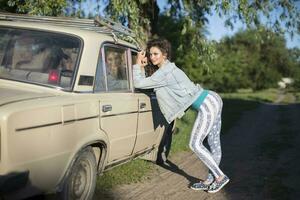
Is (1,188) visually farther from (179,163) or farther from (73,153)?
(179,163)

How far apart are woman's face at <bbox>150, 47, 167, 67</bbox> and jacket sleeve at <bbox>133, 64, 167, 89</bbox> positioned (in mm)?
218

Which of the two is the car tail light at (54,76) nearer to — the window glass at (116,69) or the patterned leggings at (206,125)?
the window glass at (116,69)

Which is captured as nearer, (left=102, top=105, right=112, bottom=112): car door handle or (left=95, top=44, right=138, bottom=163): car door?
(left=102, top=105, right=112, bottom=112): car door handle

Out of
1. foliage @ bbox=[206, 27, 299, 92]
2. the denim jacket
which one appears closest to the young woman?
the denim jacket

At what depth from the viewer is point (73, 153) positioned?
5.12m

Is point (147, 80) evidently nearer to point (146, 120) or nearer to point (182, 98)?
point (182, 98)

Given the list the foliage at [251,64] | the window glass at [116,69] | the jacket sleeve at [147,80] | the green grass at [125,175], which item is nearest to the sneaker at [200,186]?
the green grass at [125,175]

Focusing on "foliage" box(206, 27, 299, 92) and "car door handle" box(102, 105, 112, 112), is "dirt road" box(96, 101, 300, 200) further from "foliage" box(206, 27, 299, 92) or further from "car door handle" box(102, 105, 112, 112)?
"foliage" box(206, 27, 299, 92)

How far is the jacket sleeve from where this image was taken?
258 inches

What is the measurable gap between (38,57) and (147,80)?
1.51 m

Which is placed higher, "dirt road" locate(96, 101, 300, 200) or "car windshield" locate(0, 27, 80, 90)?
"car windshield" locate(0, 27, 80, 90)

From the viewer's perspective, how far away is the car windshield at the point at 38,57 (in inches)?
215

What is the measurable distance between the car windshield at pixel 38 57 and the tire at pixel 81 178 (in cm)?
72

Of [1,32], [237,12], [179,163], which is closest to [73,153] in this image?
[1,32]
